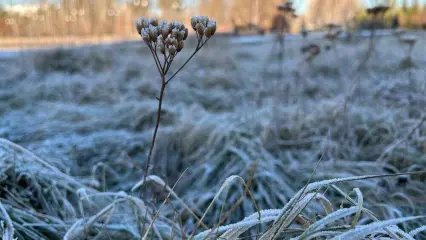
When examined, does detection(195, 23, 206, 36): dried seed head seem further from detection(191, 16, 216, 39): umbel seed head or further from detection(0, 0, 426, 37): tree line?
detection(0, 0, 426, 37): tree line

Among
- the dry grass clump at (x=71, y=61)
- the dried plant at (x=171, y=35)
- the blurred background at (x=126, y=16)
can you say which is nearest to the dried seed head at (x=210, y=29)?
the dried plant at (x=171, y=35)

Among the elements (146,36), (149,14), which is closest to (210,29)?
(146,36)

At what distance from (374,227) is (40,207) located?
106 cm

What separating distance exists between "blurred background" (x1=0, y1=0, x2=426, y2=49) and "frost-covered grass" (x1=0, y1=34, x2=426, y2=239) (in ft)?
3.05

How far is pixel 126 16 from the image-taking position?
87.0 ft

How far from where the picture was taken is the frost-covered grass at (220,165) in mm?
902

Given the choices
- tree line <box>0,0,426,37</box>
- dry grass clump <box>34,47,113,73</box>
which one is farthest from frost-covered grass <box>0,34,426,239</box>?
dry grass clump <box>34,47,113,73</box>

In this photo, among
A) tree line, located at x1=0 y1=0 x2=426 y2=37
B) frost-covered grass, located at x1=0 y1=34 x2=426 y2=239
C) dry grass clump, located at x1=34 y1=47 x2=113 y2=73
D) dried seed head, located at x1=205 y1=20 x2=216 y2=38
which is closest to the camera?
dried seed head, located at x1=205 y1=20 x2=216 y2=38

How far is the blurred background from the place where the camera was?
6.71m

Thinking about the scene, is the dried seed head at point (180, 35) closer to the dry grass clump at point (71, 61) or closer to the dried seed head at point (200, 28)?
the dried seed head at point (200, 28)

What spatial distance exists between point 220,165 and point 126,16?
2656cm

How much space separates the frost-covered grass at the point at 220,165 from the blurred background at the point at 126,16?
93 cm

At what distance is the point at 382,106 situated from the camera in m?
2.40

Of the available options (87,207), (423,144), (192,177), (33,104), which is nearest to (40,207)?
(87,207)
